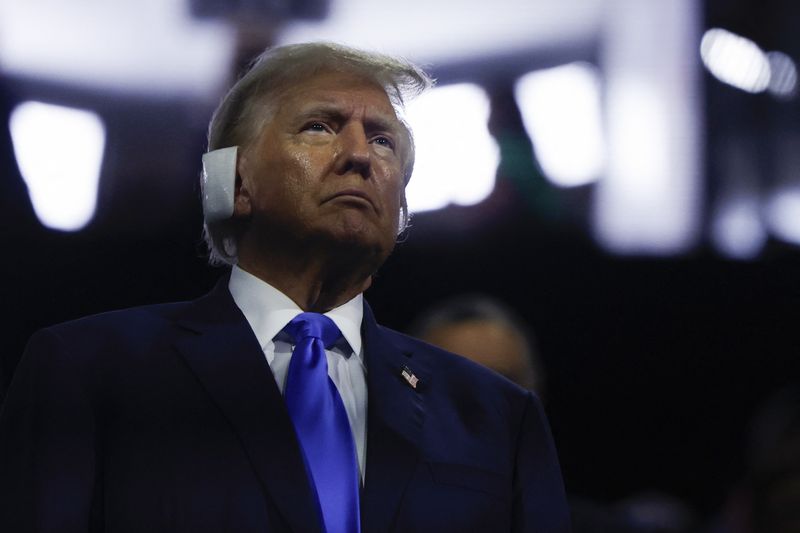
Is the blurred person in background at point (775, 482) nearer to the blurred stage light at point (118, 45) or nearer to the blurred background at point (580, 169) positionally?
the blurred background at point (580, 169)

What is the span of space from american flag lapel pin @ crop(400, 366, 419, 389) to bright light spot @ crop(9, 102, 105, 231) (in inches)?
17.1

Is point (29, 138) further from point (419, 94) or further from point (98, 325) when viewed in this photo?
point (419, 94)

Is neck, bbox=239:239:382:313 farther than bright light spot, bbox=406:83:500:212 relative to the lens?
No

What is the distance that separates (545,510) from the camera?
3.82 feet

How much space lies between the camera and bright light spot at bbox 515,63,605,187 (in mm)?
2482

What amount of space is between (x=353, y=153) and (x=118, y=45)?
1.73ft

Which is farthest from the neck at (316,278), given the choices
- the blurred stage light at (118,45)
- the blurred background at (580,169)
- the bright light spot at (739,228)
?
the bright light spot at (739,228)

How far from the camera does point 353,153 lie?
3.89 ft

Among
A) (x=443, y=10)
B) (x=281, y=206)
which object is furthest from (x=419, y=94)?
(x=443, y=10)

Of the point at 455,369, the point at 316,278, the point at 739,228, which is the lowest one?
the point at 739,228

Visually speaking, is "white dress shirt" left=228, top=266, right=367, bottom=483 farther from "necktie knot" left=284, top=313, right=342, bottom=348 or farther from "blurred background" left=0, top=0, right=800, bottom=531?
"blurred background" left=0, top=0, right=800, bottom=531

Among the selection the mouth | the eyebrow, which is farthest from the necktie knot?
the eyebrow

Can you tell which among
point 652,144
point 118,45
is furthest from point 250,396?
point 652,144

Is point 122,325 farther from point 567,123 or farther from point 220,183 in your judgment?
point 567,123
